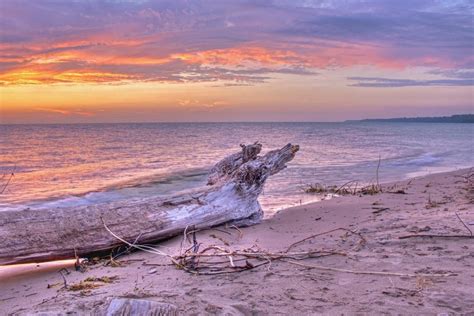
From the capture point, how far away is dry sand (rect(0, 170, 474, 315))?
3.10 m

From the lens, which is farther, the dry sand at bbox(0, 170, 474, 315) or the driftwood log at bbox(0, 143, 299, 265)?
the driftwood log at bbox(0, 143, 299, 265)

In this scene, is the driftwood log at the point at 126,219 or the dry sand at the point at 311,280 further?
the driftwood log at the point at 126,219

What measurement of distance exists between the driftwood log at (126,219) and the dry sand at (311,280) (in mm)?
248

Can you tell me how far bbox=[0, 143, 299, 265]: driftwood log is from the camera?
5.03 metres

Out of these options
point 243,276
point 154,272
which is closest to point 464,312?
point 243,276

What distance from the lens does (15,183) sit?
1305 cm

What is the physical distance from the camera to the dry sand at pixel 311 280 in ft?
10.2

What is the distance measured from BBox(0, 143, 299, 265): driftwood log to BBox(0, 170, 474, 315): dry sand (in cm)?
25

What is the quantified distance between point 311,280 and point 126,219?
2.86 meters

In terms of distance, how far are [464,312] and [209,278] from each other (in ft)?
6.37

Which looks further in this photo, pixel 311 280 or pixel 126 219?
pixel 126 219

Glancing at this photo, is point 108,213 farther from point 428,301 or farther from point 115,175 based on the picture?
point 115,175

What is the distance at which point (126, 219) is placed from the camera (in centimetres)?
565

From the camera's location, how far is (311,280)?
3.63 meters
